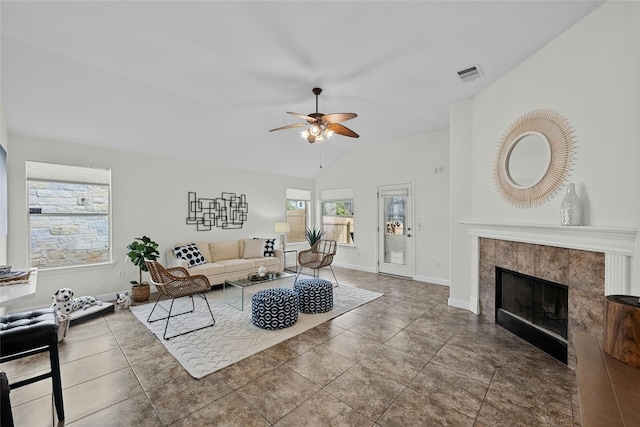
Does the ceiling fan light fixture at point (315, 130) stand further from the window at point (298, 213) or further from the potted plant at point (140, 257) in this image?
the window at point (298, 213)

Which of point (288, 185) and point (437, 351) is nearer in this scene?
point (437, 351)

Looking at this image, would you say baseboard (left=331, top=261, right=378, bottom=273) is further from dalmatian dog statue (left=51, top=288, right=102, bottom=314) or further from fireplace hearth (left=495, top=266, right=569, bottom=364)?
dalmatian dog statue (left=51, top=288, right=102, bottom=314)

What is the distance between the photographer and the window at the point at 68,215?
3.82m

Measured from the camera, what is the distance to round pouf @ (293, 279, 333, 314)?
147 inches

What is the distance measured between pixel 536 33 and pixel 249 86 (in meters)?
3.04

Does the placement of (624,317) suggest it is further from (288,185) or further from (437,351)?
(288,185)

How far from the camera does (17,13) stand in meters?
2.11

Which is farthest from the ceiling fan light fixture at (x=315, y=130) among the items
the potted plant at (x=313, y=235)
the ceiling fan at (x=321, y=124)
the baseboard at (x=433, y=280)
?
the potted plant at (x=313, y=235)

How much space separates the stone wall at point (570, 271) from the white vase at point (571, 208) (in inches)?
11.5

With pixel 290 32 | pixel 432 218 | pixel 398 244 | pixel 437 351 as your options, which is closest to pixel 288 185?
pixel 398 244

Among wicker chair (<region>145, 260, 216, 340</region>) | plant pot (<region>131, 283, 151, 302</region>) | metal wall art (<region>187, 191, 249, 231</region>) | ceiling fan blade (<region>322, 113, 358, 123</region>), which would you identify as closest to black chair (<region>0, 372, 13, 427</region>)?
wicker chair (<region>145, 260, 216, 340</region>)

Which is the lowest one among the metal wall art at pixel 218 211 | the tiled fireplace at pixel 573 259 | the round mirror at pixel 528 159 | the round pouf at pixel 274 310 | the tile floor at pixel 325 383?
the tile floor at pixel 325 383

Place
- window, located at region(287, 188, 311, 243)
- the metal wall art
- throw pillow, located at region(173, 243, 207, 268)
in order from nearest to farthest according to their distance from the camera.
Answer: throw pillow, located at region(173, 243, 207, 268) < the metal wall art < window, located at region(287, 188, 311, 243)

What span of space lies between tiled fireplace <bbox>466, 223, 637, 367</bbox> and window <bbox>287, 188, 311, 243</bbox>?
15.8 feet
